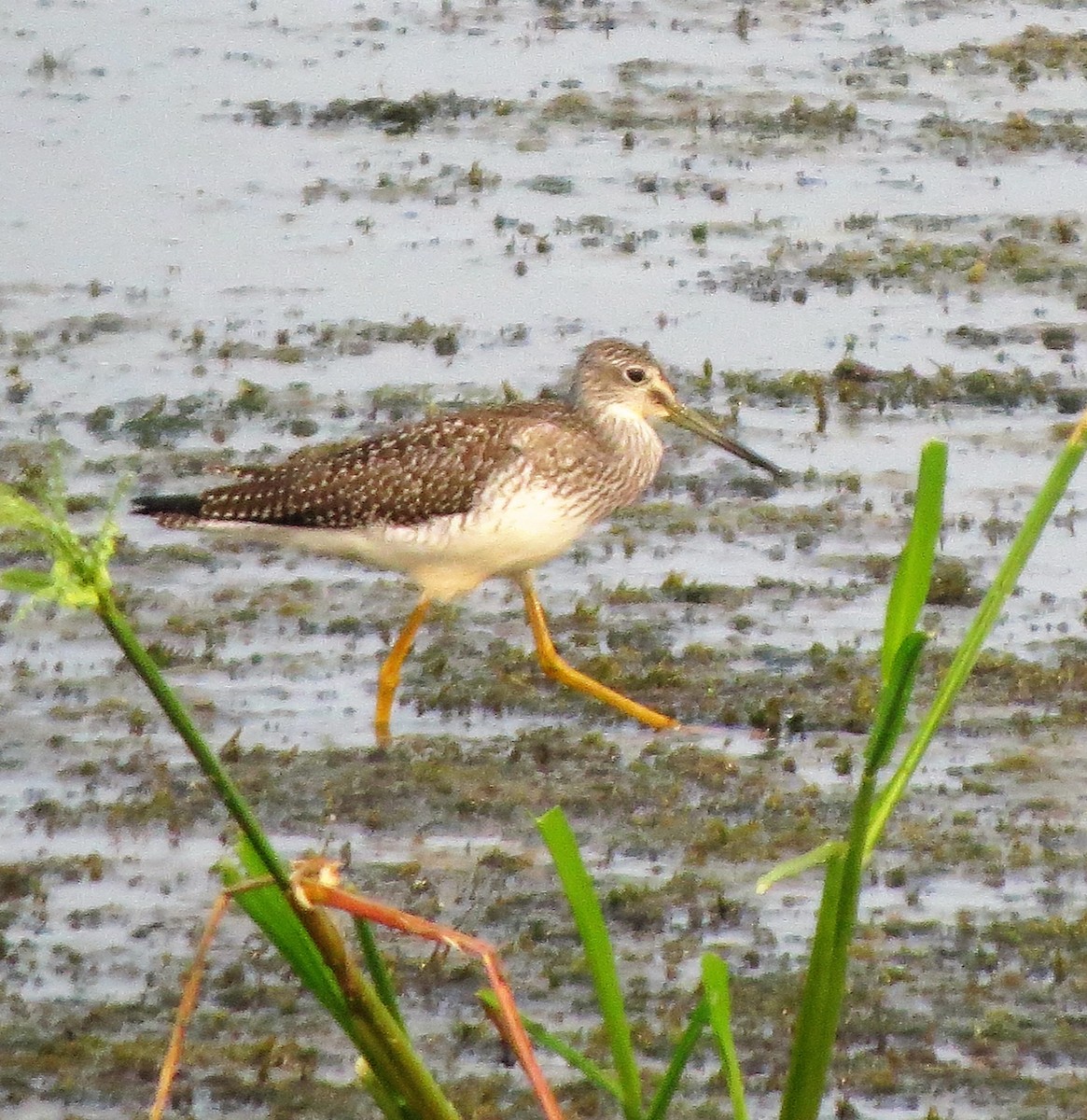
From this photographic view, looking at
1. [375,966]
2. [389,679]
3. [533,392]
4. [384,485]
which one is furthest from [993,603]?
[533,392]

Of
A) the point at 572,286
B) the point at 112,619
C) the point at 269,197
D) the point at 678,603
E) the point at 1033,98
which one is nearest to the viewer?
the point at 112,619

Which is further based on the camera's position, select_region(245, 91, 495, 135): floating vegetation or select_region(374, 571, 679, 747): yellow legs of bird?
select_region(245, 91, 495, 135): floating vegetation

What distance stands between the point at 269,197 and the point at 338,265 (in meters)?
1.23

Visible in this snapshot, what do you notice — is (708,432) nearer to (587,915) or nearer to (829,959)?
(829,959)

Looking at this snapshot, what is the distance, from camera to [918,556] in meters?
2.72

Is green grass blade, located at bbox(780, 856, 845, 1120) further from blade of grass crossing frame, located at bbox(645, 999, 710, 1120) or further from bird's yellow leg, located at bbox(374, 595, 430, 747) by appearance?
bird's yellow leg, located at bbox(374, 595, 430, 747)

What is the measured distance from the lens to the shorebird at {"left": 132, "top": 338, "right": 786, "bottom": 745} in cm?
723

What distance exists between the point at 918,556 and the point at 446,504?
456 centimetres

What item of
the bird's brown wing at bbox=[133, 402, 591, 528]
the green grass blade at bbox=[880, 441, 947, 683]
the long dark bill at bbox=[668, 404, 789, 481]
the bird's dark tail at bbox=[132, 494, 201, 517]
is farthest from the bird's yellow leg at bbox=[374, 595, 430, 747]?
the green grass blade at bbox=[880, 441, 947, 683]

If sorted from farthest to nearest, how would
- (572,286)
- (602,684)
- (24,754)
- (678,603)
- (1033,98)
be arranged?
(1033,98), (572,286), (678,603), (602,684), (24,754)

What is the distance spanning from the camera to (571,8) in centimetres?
1673

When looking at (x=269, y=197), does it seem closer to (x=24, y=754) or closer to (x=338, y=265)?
(x=338, y=265)

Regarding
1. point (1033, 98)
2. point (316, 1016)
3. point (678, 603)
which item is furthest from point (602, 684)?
point (1033, 98)

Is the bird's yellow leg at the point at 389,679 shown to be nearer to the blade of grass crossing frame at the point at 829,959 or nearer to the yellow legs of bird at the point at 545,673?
the yellow legs of bird at the point at 545,673
